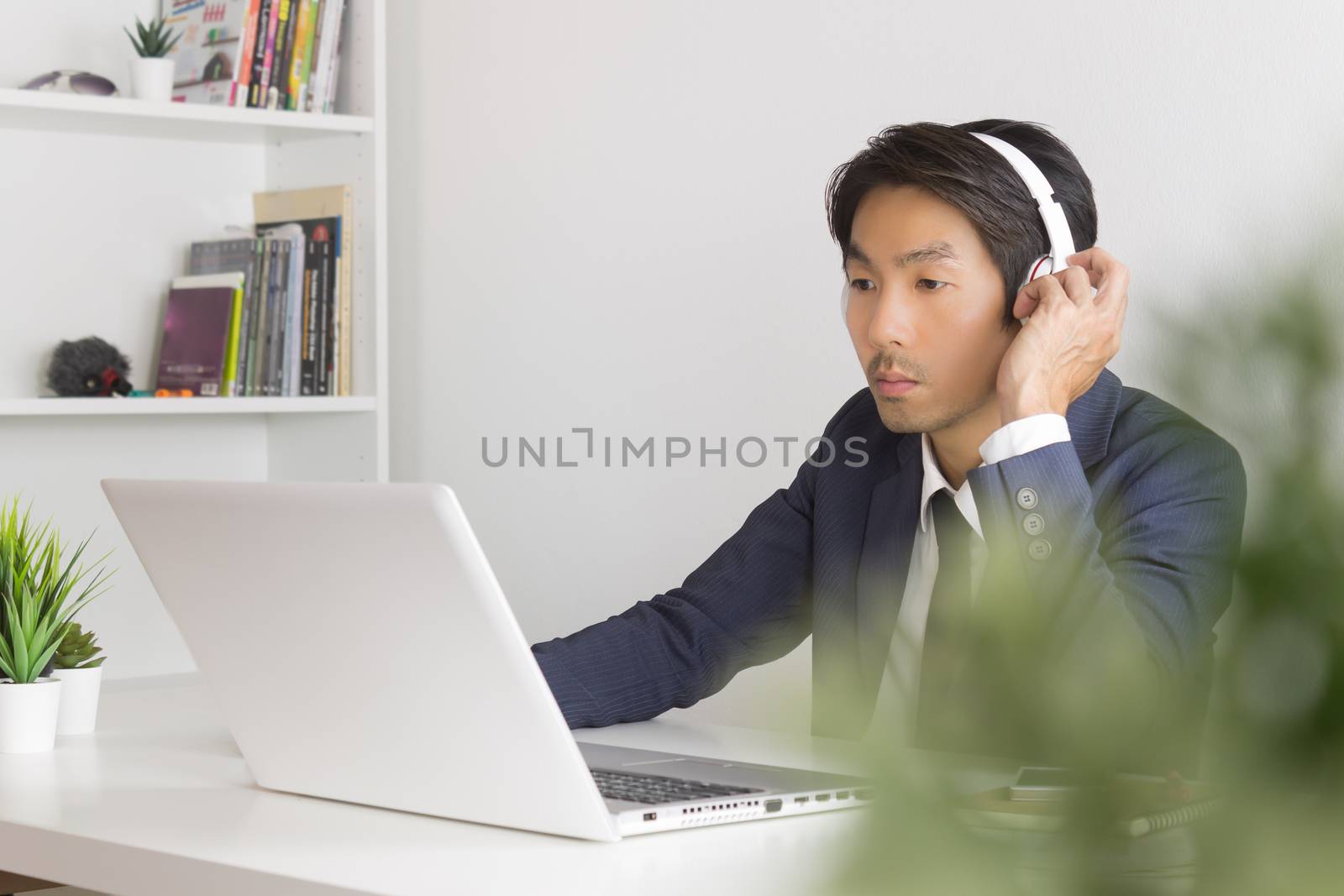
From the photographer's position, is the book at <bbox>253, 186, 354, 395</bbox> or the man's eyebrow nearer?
the man's eyebrow

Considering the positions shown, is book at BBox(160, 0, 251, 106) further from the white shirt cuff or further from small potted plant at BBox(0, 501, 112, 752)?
the white shirt cuff

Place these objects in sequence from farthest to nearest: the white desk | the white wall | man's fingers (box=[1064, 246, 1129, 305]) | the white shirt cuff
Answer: the white wall
man's fingers (box=[1064, 246, 1129, 305])
the white shirt cuff
the white desk

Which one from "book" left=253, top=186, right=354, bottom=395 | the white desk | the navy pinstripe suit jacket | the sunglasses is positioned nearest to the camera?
the white desk

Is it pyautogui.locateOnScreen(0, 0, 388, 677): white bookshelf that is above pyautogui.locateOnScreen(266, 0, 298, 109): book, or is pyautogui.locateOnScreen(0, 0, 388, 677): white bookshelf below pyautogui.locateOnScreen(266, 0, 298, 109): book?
below

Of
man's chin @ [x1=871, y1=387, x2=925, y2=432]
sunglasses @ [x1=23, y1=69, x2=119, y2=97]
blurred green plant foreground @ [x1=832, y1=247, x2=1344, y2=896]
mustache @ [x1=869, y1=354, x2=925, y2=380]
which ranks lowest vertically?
blurred green plant foreground @ [x1=832, y1=247, x2=1344, y2=896]

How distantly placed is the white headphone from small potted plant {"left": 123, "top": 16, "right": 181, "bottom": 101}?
1623 millimetres

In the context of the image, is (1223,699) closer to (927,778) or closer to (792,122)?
(927,778)

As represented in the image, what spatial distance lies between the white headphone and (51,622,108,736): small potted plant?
3.37 feet

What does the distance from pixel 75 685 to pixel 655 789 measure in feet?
2.16

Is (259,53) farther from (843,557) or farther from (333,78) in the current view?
(843,557)

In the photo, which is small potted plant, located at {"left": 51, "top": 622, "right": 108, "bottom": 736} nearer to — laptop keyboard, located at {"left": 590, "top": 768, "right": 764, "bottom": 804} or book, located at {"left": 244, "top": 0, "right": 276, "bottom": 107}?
laptop keyboard, located at {"left": 590, "top": 768, "right": 764, "bottom": 804}

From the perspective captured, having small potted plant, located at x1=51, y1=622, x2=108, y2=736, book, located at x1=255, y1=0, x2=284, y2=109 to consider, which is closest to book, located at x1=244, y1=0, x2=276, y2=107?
book, located at x1=255, y1=0, x2=284, y2=109

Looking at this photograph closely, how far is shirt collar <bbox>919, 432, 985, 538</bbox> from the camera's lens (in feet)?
5.35

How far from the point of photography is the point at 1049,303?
1561 millimetres
